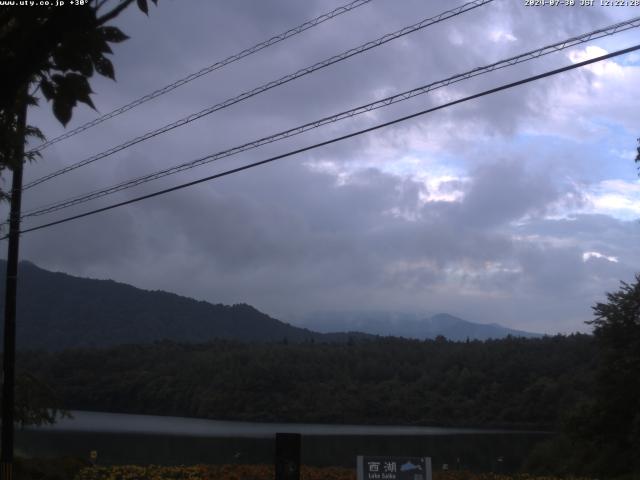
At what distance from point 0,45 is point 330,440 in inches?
1308

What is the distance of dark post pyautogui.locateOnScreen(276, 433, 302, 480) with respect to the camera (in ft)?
33.6

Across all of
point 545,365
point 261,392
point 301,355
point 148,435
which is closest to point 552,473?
point 148,435

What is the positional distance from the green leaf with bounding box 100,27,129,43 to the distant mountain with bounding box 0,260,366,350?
408 feet

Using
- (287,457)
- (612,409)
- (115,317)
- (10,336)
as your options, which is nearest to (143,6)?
(287,457)

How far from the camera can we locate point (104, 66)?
4668 millimetres

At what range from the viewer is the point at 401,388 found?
229 feet

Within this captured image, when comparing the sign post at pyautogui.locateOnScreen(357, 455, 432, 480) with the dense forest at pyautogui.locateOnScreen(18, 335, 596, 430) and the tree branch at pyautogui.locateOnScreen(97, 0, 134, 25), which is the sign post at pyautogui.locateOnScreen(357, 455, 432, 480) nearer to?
the tree branch at pyautogui.locateOnScreen(97, 0, 134, 25)

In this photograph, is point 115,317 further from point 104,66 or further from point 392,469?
point 104,66

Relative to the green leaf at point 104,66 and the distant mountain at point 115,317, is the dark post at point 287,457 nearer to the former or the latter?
the green leaf at point 104,66

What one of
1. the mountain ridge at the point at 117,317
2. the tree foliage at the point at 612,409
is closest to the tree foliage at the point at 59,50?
A: the tree foliage at the point at 612,409

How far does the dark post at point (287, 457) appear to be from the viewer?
10.2 meters

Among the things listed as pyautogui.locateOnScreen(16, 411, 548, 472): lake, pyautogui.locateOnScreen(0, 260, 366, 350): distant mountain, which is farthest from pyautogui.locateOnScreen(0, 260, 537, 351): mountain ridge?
pyautogui.locateOnScreen(16, 411, 548, 472): lake

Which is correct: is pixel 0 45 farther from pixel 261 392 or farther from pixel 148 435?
pixel 261 392

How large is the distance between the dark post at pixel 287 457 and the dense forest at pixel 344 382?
152 ft
